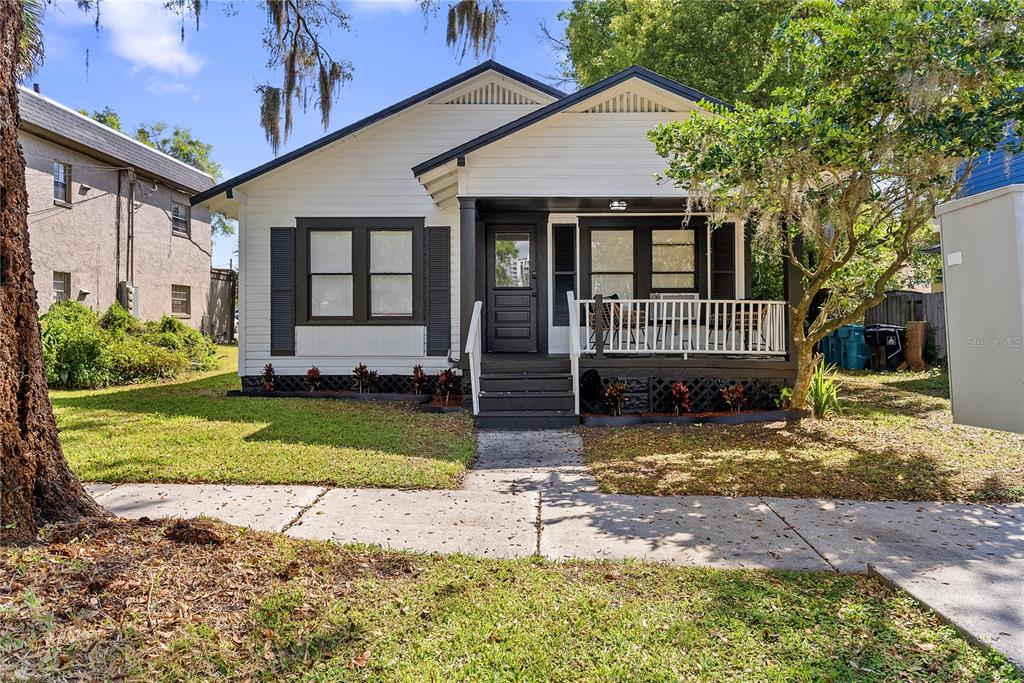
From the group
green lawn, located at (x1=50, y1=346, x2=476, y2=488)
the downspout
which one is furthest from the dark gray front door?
the downspout

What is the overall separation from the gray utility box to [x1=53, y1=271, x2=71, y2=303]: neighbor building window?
662 inches

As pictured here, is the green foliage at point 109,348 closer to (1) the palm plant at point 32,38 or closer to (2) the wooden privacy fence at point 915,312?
(1) the palm plant at point 32,38

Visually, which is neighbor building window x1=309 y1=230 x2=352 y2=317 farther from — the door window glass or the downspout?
the downspout

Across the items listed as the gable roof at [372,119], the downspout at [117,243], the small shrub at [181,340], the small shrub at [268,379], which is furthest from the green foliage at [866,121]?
the downspout at [117,243]

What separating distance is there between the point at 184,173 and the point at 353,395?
1296 cm

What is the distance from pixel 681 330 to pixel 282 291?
22.0ft

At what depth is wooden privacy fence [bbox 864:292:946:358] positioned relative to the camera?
1363 cm

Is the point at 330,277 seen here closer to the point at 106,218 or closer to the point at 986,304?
the point at 106,218

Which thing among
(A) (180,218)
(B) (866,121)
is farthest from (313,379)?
(A) (180,218)

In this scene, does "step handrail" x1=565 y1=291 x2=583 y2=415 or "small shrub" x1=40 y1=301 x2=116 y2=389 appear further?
"small shrub" x1=40 y1=301 x2=116 y2=389

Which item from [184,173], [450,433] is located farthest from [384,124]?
[184,173]

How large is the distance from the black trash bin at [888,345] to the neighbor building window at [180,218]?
1959cm

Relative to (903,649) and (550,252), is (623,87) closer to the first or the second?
(550,252)

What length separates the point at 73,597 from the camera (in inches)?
98.6
